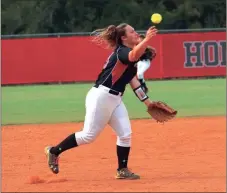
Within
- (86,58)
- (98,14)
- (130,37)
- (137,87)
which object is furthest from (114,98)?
(98,14)

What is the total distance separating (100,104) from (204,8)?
3248cm

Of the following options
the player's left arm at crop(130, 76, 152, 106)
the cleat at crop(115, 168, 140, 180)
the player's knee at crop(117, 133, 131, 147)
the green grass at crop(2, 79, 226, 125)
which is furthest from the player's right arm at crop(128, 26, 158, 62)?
the green grass at crop(2, 79, 226, 125)

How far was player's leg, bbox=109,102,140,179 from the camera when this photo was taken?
7.71 m

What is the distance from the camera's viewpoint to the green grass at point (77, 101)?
49.3 ft

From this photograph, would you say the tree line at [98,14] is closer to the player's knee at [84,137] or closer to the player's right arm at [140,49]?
the player's knee at [84,137]

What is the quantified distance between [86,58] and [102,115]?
19523mm

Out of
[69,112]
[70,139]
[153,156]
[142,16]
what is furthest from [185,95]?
[142,16]

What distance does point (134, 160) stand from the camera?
Result: 9.12 m

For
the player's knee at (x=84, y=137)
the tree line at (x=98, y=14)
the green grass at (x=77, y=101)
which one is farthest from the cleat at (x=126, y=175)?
the tree line at (x=98, y=14)

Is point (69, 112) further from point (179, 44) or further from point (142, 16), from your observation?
point (142, 16)

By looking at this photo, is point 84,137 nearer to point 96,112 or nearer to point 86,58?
point 96,112

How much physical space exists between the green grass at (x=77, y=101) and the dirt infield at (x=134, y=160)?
1.63m

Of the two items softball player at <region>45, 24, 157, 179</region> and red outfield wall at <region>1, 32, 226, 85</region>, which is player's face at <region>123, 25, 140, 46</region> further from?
red outfield wall at <region>1, 32, 226, 85</region>

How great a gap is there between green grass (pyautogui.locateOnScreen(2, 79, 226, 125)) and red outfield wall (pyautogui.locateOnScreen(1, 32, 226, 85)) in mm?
1215
